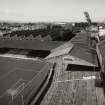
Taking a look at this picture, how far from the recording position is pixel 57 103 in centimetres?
741

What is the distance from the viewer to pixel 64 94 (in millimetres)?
8211

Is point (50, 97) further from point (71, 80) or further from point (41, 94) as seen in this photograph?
point (71, 80)

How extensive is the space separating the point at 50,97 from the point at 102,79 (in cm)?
364

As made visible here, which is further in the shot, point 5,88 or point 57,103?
point 5,88

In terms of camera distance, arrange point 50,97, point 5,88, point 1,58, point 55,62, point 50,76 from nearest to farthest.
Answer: point 50,97, point 5,88, point 50,76, point 55,62, point 1,58

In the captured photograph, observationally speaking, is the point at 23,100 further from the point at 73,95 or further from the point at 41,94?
the point at 73,95

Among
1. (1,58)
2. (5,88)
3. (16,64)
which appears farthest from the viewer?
(1,58)

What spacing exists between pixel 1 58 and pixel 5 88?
863 centimetres

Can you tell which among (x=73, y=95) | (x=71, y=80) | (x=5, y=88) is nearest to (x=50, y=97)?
(x=73, y=95)

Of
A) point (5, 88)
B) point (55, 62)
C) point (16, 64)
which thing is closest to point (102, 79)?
point (55, 62)

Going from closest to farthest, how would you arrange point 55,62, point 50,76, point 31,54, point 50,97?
1. point 50,97
2. point 50,76
3. point 55,62
4. point 31,54

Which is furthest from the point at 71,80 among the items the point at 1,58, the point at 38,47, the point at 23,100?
the point at 38,47

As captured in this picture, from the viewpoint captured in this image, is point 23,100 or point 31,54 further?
point 31,54

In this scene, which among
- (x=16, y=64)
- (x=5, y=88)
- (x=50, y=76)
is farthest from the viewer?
(x=16, y=64)
